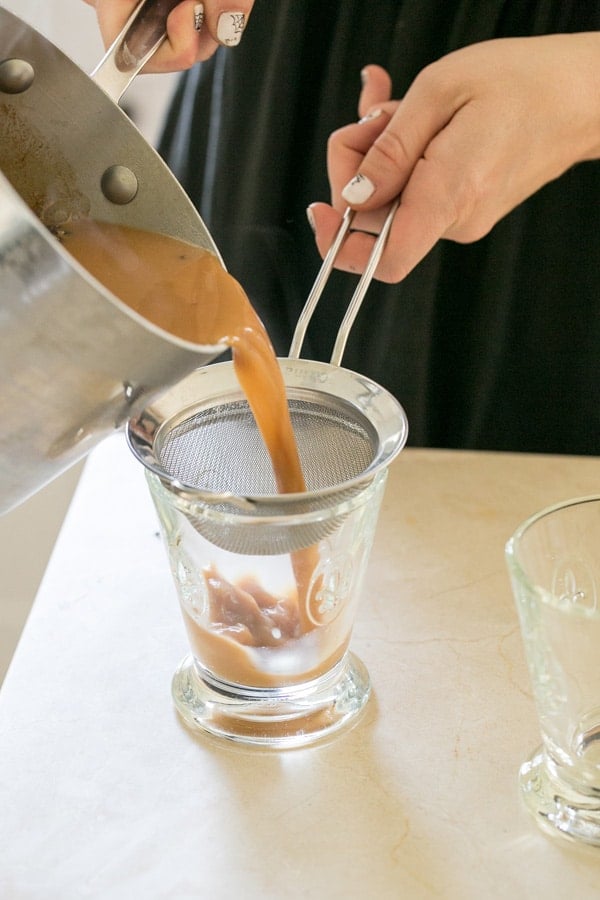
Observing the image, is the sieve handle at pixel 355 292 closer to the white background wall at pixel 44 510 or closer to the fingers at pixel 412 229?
the fingers at pixel 412 229

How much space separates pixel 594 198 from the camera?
46.1 inches

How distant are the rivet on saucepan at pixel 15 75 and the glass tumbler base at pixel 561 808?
1.84 feet

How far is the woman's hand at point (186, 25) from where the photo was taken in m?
0.85

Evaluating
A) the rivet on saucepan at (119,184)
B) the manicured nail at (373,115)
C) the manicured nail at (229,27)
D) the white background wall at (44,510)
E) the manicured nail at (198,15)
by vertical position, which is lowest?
the white background wall at (44,510)

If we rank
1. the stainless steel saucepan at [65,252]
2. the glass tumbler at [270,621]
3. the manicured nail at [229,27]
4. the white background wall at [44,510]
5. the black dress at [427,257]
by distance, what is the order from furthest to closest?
the white background wall at [44,510], the black dress at [427,257], the manicured nail at [229,27], the glass tumbler at [270,621], the stainless steel saucepan at [65,252]

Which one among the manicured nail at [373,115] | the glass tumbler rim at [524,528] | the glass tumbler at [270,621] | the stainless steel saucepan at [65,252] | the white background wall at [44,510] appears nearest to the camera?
the stainless steel saucepan at [65,252]

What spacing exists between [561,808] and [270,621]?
0.23 m

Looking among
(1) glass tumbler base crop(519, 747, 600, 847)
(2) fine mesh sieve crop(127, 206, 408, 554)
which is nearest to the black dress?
(2) fine mesh sieve crop(127, 206, 408, 554)

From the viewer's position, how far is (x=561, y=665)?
26.9 inches

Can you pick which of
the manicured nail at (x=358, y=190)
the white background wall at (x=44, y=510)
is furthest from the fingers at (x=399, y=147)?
the white background wall at (x=44, y=510)

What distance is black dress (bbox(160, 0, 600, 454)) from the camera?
3.74 feet

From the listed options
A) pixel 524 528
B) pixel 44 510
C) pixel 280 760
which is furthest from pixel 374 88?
pixel 44 510

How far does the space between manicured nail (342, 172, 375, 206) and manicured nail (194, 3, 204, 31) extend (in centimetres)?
17

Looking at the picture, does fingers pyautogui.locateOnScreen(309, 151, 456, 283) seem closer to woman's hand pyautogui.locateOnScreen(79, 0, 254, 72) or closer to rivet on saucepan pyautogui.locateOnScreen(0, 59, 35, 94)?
woman's hand pyautogui.locateOnScreen(79, 0, 254, 72)
